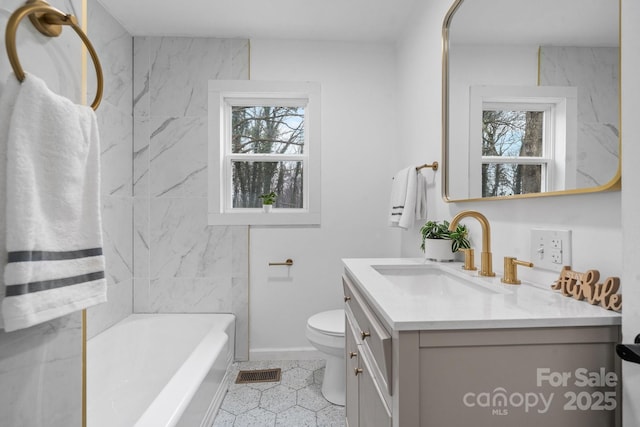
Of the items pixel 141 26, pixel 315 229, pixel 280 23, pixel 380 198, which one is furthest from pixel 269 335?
pixel 141 26

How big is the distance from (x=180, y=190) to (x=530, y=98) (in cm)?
219

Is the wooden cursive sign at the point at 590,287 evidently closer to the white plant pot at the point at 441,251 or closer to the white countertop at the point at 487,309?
the white countertop at the point at 487,309

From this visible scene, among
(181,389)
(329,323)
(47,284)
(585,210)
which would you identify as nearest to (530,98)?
(585,210)

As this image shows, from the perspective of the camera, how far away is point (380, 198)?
8.10 feet

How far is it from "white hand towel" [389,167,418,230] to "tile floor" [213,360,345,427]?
43.8 inches

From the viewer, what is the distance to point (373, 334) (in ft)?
2.87

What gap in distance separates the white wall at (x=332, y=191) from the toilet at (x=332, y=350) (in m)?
0.50

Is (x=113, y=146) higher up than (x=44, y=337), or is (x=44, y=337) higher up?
(x=113, y=146)

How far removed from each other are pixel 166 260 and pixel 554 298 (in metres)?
2.34

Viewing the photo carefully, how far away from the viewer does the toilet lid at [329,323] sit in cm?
183

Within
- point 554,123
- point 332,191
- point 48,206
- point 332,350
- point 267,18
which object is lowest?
point 332,350

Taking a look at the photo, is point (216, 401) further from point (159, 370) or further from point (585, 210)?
point (585, 210)

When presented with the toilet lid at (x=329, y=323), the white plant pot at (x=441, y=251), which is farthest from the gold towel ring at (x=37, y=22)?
the toilet lid at (x=329, y=323)

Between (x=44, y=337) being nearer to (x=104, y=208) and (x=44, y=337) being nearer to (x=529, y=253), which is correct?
(x=529, y=253)
